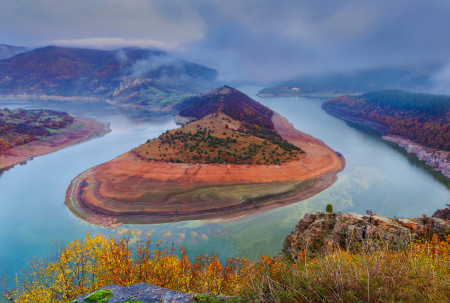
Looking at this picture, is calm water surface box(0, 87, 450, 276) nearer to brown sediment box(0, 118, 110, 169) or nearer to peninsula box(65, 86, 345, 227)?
peninsula box(65, 86, 345, 227)

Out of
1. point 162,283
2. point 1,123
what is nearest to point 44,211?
point 162,283

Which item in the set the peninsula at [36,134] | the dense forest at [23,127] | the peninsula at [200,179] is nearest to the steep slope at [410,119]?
the peninsula at [200,179]

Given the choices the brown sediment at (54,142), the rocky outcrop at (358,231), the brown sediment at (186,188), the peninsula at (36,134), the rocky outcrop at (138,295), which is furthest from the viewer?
the peninsula at (36,134)

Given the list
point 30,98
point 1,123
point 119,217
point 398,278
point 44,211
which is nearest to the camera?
point 398,278

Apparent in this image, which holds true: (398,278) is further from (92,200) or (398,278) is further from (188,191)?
(92,200)

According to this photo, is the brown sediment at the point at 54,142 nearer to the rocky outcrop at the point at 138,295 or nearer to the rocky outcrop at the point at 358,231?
the rocky outcrop at the point at 138,295

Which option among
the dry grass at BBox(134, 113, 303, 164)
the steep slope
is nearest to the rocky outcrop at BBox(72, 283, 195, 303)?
the dry grass at BBox(134, 113, 303, 164)

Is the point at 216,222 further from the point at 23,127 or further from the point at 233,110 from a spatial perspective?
the point at 23,127
